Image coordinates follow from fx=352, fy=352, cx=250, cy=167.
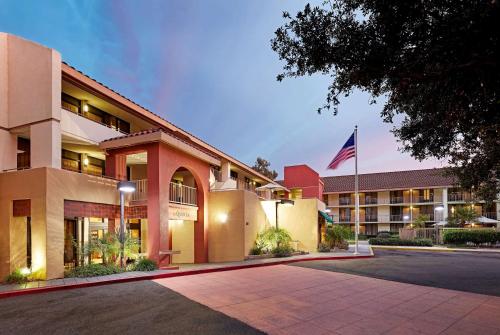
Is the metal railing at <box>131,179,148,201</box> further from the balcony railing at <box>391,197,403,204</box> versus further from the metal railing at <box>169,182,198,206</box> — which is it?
the balcony railing at <box>391,197,403,204</box>

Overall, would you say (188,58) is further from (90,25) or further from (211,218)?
(211,218)

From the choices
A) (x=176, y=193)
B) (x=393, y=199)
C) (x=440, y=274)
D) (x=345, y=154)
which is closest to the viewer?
(x=440, y=274)

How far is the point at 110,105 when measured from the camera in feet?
56.6

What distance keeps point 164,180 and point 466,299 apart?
11.8 m

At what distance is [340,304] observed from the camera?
8.98m

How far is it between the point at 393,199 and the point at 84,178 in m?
47.0

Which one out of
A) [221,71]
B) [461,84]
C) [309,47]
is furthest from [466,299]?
[221,71]

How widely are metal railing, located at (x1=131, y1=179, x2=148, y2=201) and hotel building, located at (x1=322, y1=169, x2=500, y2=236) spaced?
3541 cm

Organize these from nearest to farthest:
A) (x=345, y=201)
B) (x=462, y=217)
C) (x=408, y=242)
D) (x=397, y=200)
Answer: (x=408, y=242) < (x=462, y=217) < (x=397, y=200) < (x=345, y=201)

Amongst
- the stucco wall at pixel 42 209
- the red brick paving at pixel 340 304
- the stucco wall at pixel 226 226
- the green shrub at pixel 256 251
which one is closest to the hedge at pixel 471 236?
the green shrub at pixel 256 251

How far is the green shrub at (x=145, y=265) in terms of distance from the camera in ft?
45.5

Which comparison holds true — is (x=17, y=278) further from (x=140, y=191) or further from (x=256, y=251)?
(x=256, y=251)

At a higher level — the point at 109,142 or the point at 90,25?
the point at 90,25

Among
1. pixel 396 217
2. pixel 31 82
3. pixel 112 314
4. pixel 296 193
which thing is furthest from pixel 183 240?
pixel 396 217
